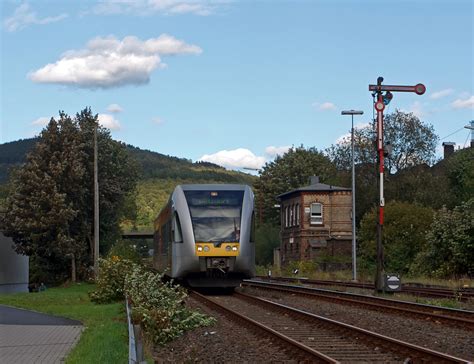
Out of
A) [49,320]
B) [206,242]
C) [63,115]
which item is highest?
[63,115]

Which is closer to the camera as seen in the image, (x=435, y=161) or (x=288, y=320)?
(x=288, y=320)

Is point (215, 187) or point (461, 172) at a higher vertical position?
point (461, 172)

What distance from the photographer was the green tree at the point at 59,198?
4416 centimetres

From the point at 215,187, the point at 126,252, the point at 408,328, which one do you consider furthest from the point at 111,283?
the point at 408,328

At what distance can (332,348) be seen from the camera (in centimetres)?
1254

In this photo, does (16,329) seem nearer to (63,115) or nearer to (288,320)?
(288,320)

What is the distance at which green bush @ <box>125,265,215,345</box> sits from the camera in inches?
560

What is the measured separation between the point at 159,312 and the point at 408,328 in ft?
15.8

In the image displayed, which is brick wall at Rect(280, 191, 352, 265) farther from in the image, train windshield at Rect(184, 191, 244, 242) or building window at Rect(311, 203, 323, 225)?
train windshield at Rect(184, 191, 244, 242)

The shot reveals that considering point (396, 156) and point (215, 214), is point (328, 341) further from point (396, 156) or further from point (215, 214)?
point (396, 156)

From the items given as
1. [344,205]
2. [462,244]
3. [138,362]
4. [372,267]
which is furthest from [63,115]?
[138,362]

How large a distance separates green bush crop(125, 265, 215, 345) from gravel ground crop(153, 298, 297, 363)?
0.74 feet

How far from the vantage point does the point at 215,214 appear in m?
25.3

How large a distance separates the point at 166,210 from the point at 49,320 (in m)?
8.99
